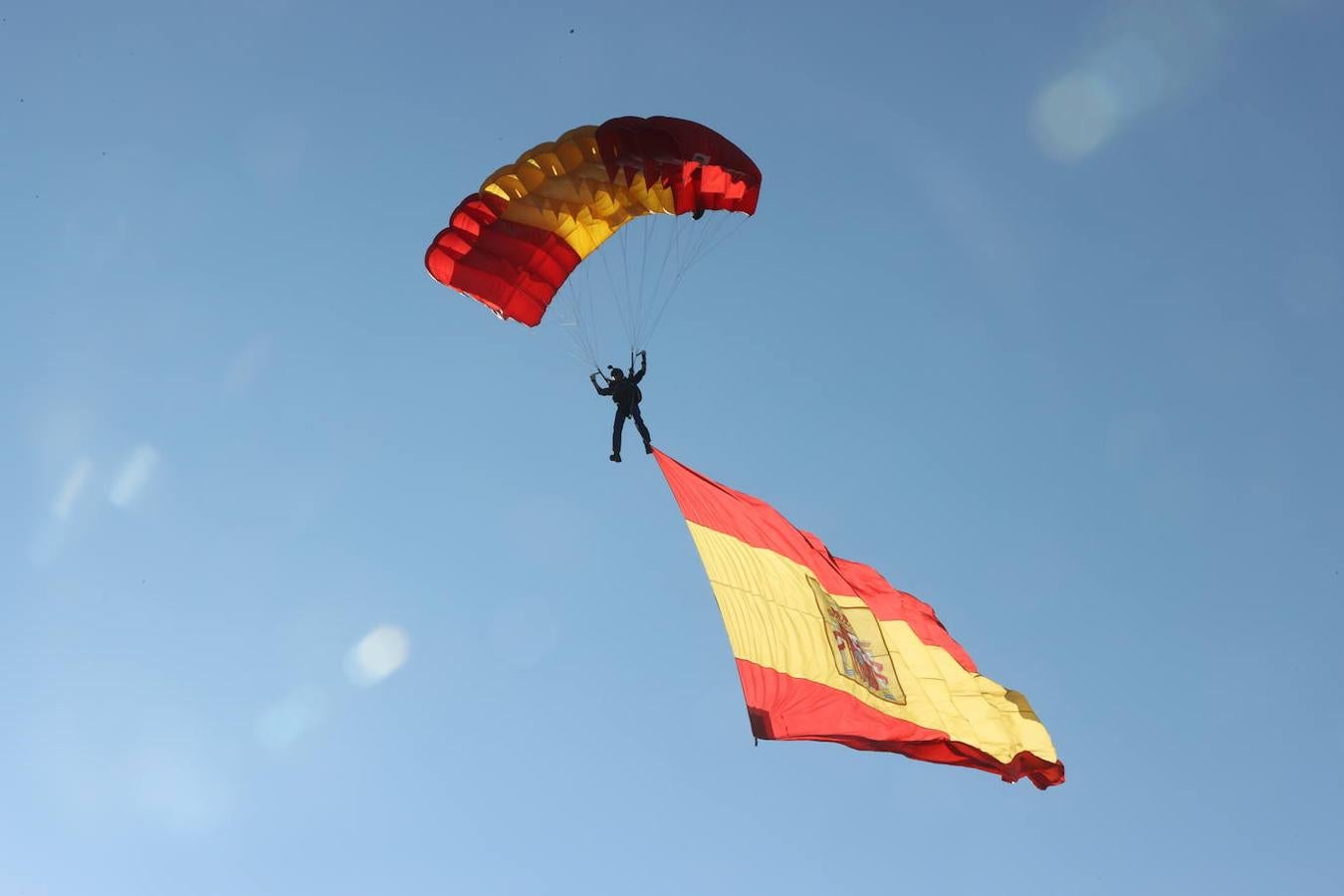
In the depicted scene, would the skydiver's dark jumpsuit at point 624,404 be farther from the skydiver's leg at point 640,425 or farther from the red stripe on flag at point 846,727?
the red stripe on flag at point 846,727

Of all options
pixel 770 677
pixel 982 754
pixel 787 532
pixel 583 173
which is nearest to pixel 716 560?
pixel 770 677

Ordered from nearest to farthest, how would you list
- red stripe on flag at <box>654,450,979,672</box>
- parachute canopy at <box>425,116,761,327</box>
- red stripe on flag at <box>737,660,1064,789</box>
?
red stripe on flag at <box>737,660,1064,789</box> → red stripe on flag at <box>654,450,979,672</box> → parachute canopy at <box>425,116,761,327</box>

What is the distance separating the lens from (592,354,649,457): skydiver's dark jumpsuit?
1722 cm

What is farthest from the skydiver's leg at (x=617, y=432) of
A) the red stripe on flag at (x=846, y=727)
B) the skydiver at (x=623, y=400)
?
the red stripe on flag at (x=846, y=727)

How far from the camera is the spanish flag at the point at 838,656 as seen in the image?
1377 cm

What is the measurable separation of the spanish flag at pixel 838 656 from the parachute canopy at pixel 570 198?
3.20 m

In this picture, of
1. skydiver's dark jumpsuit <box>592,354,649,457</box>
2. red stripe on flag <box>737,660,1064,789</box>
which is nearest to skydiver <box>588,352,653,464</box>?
skydiver's dark jumpsuit <box>592,354,649,457</box>

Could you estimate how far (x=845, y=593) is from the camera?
17.3 metres

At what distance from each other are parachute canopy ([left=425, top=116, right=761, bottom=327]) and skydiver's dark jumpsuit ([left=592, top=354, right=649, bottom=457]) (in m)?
1.53

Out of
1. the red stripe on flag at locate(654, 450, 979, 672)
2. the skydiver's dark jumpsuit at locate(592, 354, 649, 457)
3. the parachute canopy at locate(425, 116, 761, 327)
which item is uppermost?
the parachute canopy at locate(425, 116, 761, 327)

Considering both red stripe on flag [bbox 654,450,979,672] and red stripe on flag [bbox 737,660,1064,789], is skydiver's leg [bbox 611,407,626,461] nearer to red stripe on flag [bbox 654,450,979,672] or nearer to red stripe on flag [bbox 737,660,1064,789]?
red stripe on flag [bbox 654,450,979,672]

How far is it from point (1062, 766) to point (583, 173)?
9.50 metres

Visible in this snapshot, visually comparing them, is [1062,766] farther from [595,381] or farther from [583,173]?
[583,173]

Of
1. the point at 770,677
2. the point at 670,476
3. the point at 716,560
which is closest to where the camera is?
the point at 770,677
